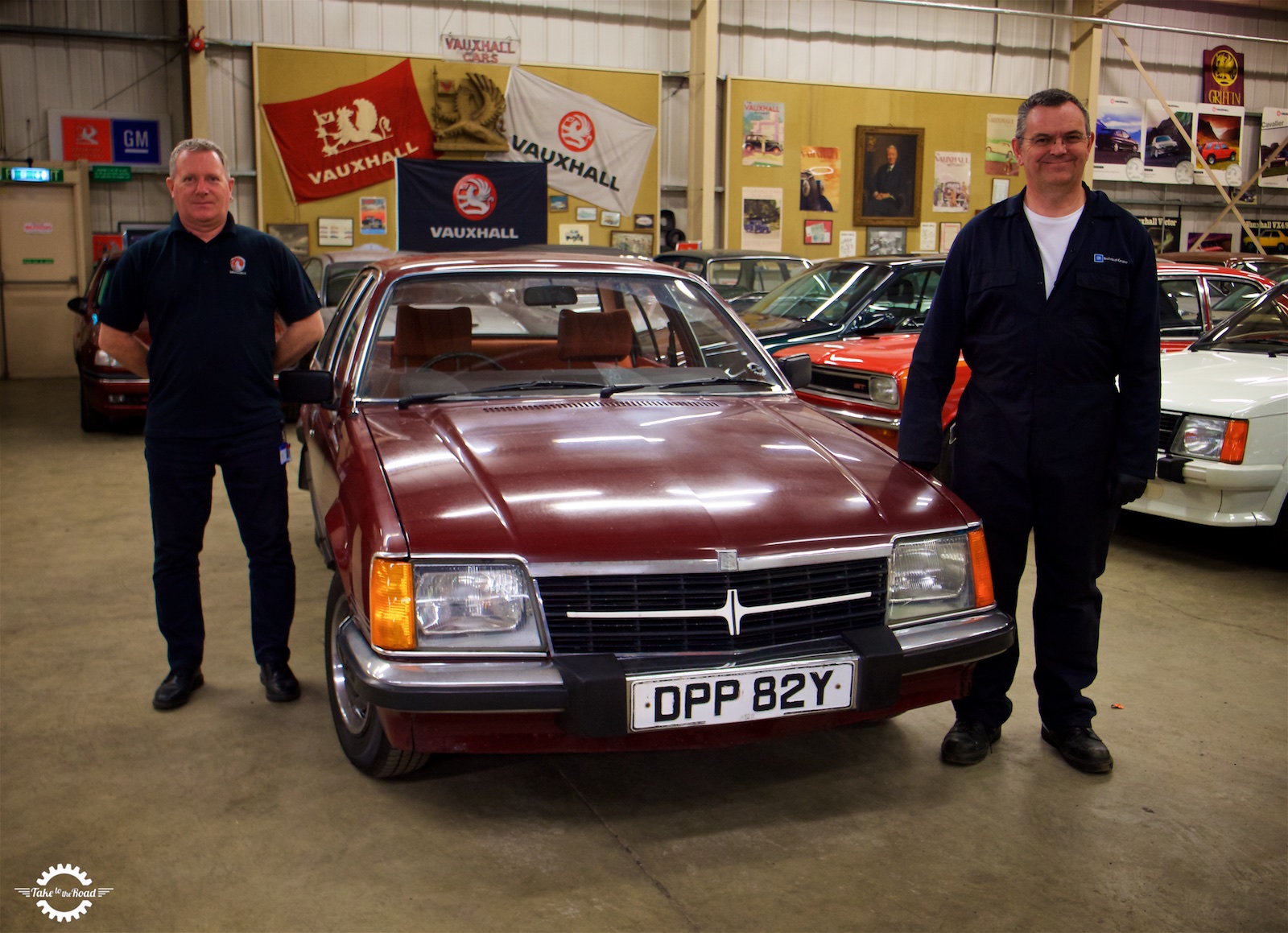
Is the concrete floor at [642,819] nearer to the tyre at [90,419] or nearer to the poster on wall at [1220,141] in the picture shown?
the tyre at [90,419]

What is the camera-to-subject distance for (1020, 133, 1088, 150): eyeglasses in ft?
8.72

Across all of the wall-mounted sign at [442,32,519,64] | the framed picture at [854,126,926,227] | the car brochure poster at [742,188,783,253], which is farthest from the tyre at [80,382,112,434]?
the framed picture at [854,126,926,227]

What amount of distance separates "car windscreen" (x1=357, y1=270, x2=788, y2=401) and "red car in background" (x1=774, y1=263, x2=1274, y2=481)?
126cm

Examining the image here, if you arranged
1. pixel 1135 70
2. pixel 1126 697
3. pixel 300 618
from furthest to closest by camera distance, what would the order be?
pixel 1135 70 < pixel 300 618 < pixel 1126 697

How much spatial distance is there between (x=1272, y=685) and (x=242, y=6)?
12.7 meters

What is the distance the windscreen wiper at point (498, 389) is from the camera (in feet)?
10.5

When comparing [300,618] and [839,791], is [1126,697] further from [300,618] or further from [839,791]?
[300,618]

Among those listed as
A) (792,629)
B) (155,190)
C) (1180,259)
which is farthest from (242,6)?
(792,629)

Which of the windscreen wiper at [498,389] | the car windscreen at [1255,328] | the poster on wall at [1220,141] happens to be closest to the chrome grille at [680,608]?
the windscreen wiper at [498,389]

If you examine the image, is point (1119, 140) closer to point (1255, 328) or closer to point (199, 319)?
point (1255, 328)

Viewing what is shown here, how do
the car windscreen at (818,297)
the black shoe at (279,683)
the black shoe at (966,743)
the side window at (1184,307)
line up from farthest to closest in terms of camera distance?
the car windscreen at (818,297), the side window at (1184,307), the black shoe at (279,683), the black shoe at (966,743)

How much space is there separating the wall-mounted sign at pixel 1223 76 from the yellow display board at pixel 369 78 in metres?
9.23

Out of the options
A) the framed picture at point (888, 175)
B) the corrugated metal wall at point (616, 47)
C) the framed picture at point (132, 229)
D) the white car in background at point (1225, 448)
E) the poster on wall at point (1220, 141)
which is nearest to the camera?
the white car in background at point (1225, 448)

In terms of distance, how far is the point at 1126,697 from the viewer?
11.2ft
